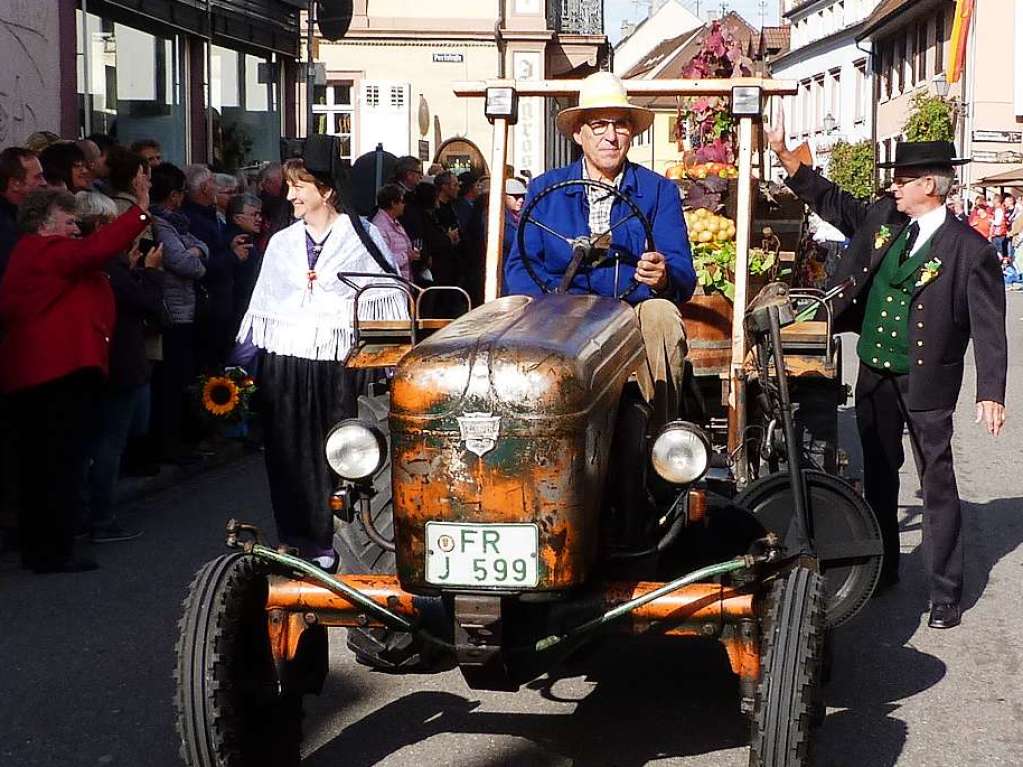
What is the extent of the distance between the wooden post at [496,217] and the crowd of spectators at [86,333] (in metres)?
1.78

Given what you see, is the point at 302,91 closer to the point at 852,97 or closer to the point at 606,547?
the point at 606,547

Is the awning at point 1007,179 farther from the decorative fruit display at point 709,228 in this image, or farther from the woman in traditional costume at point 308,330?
the woman in traditional costume at point 308,330

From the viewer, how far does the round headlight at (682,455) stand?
4.71m

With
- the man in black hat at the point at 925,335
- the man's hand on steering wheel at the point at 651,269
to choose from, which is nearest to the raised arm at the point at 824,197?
the man in black hat at the point at 925,335

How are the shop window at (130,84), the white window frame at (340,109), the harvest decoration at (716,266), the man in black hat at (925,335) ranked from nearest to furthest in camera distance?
the man in black hat at (925,335) < the harvest decoration at (716,266) < the shop window at (130,84) < the white window frame at (340,109)

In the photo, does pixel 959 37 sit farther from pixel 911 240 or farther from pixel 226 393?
pixel 911 240

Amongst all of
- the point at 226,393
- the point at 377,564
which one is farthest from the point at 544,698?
the point at 226,393

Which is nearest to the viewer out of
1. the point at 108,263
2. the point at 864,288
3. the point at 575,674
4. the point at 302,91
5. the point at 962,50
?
the point at 575,674

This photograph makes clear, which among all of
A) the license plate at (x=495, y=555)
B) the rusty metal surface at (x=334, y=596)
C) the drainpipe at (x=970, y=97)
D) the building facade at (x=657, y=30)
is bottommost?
the rusty metal surface at (x=334, y=596)

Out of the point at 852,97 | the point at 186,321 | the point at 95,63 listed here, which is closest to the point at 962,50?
the point at 852,97

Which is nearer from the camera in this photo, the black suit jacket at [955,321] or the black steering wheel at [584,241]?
the black steering wheel at [584,241]

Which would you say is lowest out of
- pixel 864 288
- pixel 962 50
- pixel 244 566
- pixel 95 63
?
pixel 244 566

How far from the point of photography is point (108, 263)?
889 centimetres

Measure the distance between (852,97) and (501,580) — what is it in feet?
238
